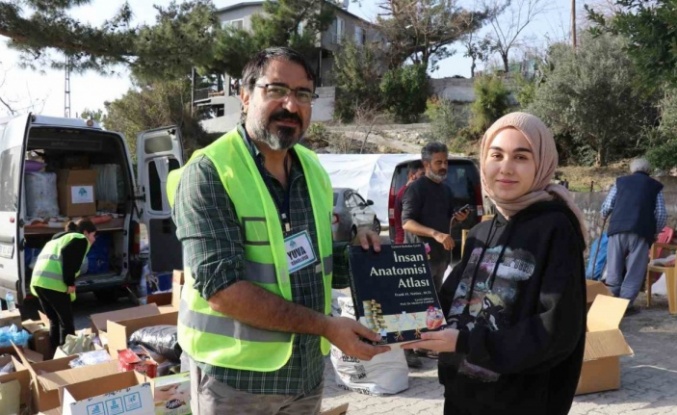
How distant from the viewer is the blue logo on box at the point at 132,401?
2963 millimetres

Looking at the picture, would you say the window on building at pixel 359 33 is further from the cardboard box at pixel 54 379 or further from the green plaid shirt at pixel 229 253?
the green plaid shirt at pixel 229 253

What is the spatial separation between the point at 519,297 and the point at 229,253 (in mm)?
915

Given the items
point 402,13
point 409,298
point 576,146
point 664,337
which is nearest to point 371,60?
point 402,13

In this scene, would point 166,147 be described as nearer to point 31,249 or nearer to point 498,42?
point 31,249

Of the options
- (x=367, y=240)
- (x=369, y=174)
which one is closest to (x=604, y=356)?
(x=367, y=240)

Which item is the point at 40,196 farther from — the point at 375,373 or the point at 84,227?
the point at 375,373

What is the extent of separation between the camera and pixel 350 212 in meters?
13.1

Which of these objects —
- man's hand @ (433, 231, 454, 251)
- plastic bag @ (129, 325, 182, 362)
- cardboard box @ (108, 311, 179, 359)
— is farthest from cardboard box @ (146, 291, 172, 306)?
man's hand @ (433, 231, 454, 251)

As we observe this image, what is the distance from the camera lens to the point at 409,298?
198 centimetres

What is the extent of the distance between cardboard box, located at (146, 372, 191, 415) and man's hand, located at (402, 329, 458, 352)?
1996 millimetres

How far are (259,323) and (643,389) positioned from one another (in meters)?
3.93

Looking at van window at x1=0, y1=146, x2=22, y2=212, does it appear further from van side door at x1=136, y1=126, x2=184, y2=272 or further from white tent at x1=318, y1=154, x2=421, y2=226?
white tent at x1=318, y1=154, x2=421, y2=226

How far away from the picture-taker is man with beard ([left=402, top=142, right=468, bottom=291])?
16.6 feet

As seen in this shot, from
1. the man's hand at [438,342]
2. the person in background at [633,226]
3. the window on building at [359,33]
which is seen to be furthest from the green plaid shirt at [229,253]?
the window on building at [359,33]
